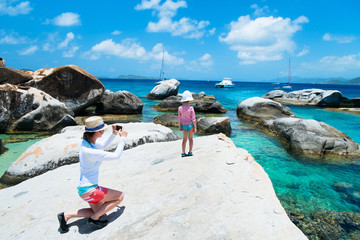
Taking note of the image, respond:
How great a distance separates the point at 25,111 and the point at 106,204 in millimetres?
12878

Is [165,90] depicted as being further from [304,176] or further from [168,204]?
[168,204]

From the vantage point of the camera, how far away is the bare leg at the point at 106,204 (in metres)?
3.26

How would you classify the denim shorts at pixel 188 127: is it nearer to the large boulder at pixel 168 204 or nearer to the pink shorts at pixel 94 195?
the large boulder at pixel 168 204

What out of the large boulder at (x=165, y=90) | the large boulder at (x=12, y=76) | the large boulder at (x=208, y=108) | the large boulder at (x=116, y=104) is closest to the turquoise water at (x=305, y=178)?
the large boulder at (x=12, y=76)

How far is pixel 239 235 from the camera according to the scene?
2.95 metres

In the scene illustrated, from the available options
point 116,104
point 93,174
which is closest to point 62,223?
point 93,174

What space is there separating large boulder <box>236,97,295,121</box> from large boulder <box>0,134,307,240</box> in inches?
556

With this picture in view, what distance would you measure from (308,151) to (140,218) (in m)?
9.86

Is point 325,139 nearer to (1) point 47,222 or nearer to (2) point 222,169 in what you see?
(2) point 222,169

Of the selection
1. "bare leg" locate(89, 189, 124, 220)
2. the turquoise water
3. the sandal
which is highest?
"bare leg" locate(89, 189, 124, 220)

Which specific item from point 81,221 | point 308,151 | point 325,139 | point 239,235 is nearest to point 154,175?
point 81,221

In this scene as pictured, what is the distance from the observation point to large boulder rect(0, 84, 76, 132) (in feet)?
42.8

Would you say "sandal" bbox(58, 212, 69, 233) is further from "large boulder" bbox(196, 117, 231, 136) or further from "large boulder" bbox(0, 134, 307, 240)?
"large boulder" bbox(196, 117, 231, 136)

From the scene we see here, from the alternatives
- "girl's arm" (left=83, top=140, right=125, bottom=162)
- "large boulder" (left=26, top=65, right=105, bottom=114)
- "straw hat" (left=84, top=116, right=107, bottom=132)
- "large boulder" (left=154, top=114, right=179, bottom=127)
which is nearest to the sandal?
"girl's arm" (left=83, top=140, right=125, bottom=162)
